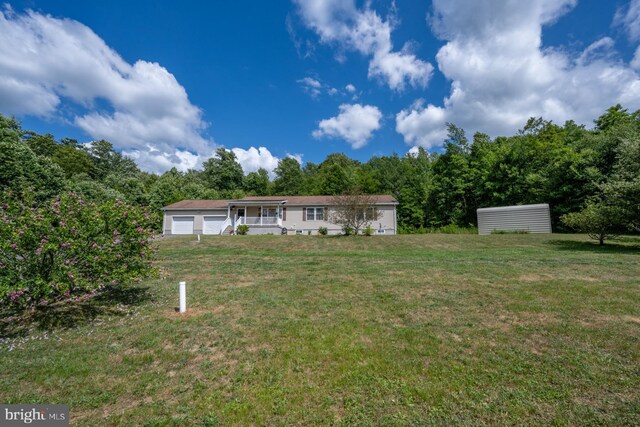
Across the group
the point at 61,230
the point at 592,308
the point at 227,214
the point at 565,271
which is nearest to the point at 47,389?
the point at 61,230

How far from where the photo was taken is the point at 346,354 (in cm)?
355

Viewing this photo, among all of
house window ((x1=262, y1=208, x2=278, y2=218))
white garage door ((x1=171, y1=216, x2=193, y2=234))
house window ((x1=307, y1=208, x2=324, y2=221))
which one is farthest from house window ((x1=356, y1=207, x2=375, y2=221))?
white garage door ((x1=171, y1=216, x2=193, y2=234))

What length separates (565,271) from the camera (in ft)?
24.8

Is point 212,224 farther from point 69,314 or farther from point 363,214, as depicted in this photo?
point 69,314

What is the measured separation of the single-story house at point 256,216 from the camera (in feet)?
77.7

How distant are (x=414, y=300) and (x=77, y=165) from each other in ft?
170

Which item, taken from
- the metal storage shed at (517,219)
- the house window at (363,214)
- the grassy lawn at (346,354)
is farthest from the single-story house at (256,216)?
the grassy lawn at (346,354)

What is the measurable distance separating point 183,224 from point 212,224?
275cm

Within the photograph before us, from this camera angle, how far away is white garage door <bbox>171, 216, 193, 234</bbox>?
24688mm

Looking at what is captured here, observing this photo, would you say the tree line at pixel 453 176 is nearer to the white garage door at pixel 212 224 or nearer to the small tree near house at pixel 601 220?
the small tree near house at pixel 601 220

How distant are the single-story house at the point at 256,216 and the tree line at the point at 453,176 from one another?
4.77 m

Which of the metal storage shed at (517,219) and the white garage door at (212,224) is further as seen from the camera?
the white garage door at (212,224)

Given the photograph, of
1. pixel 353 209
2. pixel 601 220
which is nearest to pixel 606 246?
pixel 601 220

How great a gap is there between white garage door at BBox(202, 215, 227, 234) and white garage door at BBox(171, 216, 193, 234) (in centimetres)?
136
